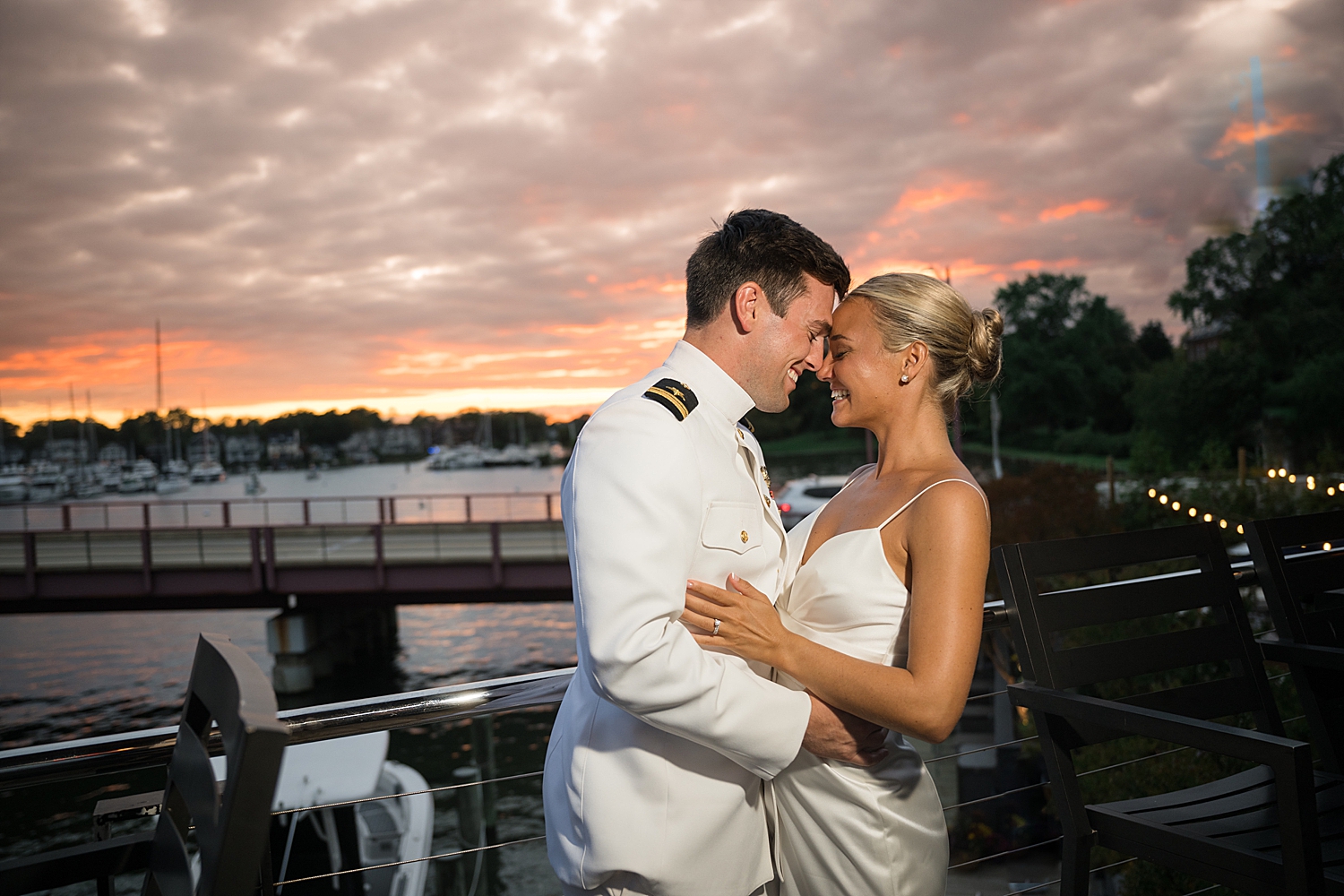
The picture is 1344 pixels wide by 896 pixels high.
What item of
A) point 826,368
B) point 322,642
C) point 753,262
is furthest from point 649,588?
point 322,642

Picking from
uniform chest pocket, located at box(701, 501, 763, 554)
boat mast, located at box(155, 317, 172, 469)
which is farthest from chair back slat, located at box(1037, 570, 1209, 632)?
boat mast, located at box(155, 317, 172, 469)

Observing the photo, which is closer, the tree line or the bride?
the bride

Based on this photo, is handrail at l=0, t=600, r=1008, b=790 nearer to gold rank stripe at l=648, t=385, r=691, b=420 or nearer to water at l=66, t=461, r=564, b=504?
gold rank stripe at l=648, t=385, r=691, b=420

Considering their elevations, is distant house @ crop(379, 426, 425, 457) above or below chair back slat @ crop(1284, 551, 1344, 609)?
above

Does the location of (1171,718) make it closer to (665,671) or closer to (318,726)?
(665,671)

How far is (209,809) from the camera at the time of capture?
976mm

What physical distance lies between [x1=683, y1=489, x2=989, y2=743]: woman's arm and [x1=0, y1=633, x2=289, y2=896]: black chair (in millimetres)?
723

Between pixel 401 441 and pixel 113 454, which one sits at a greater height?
pixel 113 454

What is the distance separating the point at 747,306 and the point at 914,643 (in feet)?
2.36

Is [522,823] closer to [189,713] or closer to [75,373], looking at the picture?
[189,713]

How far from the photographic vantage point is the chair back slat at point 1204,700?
1997 mm

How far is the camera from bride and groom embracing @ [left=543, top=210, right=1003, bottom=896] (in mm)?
1290

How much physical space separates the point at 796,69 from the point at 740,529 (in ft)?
87.1

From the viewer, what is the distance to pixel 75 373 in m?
54.7
